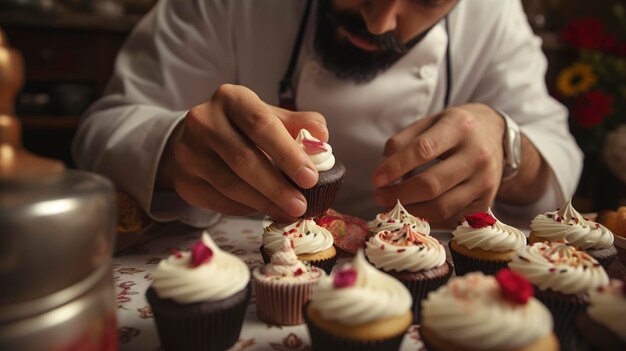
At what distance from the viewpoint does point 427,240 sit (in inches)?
53.0

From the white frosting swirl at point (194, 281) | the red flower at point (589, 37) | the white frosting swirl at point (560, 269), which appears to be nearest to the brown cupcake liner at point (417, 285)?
the white frosting swirl at point (560, 269)

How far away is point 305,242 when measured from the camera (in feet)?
4.48

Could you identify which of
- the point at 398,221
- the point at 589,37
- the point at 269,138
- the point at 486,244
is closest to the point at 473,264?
Answer: the point at 486,244

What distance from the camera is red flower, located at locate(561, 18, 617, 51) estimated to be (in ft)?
11.3

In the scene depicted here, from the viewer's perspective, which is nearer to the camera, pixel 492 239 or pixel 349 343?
pixel 349 343

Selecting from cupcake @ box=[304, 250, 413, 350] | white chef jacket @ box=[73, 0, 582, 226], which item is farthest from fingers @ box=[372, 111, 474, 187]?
cupcake @ box=[304, 250, 413, 350]

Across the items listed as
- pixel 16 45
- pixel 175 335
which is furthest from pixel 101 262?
pixel 16 45

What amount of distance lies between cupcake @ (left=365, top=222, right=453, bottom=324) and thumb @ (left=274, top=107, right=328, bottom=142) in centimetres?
38

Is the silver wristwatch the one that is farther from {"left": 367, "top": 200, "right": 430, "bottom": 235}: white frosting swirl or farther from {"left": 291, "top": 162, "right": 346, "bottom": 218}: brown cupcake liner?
{"left": 291, "top": 162, "right": 346, "bottom": 218}: brown cupcake liner

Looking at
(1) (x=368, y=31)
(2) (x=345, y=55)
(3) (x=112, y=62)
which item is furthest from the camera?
(3) (x=112, y=62)

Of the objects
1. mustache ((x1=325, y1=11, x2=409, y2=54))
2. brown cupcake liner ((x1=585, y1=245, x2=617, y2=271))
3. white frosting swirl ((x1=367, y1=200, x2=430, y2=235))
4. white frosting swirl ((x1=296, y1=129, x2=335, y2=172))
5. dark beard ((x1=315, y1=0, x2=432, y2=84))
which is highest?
mustache ((x1=325, y1=11, x2=409, y2=54))

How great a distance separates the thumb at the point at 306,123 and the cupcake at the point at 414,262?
1.26 feet

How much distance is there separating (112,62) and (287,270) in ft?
11.2

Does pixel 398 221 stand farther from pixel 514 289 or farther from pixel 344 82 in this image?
pixel 344 82
